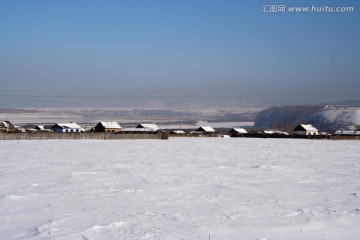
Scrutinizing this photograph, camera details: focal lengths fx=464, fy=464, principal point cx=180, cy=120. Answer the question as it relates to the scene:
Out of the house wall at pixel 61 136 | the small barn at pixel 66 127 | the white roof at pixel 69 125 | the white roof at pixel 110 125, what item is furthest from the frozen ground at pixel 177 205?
the white roof at pixel 69 125

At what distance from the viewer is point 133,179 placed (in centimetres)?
1592

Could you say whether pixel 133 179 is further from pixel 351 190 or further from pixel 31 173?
pixel 351 190

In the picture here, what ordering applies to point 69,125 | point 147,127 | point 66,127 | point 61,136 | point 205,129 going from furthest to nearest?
point 205,129
point 147,127
point 69,125
point 66,127
point 61,136

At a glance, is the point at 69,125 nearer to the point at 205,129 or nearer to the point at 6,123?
the point at 6,123

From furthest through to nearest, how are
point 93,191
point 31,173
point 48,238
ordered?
1. point 31,173
2. point 93,191
3. point 48,238

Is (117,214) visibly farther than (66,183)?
No

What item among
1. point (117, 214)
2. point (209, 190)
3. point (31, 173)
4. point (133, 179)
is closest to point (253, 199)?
point (209, 190)

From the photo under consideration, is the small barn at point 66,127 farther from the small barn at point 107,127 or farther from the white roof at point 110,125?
the white roof at point 110,125

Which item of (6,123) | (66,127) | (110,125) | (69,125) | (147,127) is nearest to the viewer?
(110,125)

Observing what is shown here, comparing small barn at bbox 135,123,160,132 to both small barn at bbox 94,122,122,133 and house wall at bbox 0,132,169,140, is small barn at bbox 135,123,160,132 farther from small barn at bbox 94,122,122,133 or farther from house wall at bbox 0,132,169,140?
house wall at bbox 0,132,169,140

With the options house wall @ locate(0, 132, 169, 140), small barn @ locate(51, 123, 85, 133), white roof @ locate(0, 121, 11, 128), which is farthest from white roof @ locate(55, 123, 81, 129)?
house wall @ locate(0, 132, 169, 140)

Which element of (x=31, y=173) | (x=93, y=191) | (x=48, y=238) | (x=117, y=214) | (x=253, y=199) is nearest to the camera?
(x=48, y=238)

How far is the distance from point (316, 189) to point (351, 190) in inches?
39.9

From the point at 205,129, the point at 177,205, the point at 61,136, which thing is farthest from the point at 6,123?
the point at 177,205
